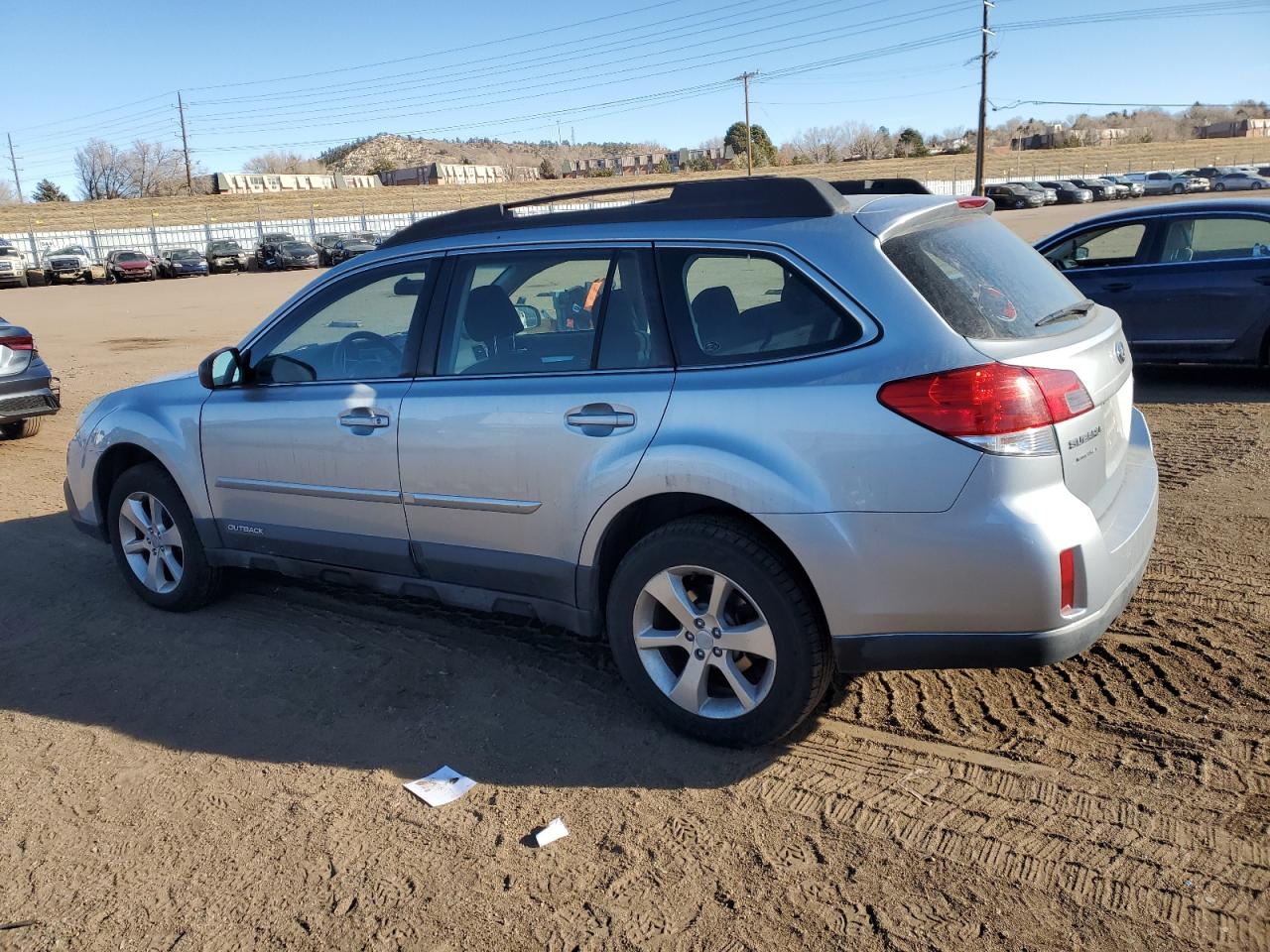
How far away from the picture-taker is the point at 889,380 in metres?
3.06

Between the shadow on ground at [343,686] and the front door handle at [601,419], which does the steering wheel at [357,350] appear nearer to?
the front door handle at [601,419]

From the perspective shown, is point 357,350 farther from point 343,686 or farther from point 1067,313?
point 1067,313

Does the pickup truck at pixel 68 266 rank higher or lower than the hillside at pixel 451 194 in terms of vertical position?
lower

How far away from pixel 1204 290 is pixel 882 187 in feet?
19.4

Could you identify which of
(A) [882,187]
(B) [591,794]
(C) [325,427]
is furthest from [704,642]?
(A) [882,187]

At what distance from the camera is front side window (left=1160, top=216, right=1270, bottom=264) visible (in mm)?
8609

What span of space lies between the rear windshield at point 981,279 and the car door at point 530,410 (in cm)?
88

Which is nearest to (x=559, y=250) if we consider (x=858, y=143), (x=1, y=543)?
(x=1, y=543)

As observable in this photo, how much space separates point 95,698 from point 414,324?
2.03 meters

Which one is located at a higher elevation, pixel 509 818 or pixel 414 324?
pixel 414 324

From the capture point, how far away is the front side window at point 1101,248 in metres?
9.23

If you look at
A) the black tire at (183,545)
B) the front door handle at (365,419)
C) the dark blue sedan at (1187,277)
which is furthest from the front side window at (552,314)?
the dark blue sedan at (1187,277)

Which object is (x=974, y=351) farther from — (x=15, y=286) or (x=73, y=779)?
(x=15, y=286)

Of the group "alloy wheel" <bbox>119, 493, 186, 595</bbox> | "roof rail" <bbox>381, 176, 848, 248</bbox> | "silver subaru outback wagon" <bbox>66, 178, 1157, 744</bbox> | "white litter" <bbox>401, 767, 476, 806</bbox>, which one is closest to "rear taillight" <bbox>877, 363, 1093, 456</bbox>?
"silver subaru outback wagon" <bbox>66, 178, 1157, 744</bbox>
